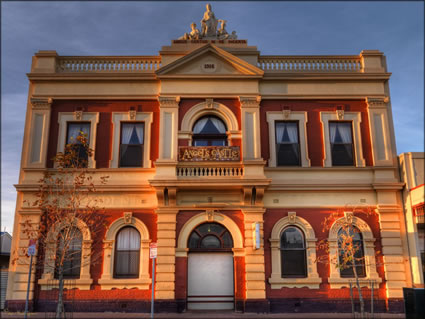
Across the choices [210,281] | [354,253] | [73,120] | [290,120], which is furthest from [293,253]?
[73,120]

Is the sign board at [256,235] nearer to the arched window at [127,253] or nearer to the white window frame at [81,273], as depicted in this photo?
the arched window at [127,253]

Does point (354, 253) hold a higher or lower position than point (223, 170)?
lower

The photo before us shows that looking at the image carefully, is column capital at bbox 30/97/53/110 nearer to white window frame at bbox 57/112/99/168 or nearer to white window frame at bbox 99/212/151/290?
white window frame at bbox 57/112/99/168

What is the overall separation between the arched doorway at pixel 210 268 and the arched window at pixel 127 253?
2485 mm

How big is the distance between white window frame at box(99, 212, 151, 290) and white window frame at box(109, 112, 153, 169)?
2683 millimetres

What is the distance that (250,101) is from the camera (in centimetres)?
2064

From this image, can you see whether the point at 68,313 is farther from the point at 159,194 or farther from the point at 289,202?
the point at 289,202

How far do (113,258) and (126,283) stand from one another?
1.30 m

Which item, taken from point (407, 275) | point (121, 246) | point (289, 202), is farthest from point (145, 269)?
point (407, 275)

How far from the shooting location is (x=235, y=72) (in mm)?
21062

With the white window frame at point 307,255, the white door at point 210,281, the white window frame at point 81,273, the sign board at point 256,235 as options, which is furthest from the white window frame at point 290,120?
the white window frame at point 81,273

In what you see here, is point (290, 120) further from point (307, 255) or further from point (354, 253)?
point (354, 253)

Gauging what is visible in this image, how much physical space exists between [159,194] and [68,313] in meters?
6.36

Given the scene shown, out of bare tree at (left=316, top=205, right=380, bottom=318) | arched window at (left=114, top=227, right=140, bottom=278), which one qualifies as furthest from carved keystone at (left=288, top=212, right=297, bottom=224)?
arched window at (left=114, top=227, right=140, bottom=278)
